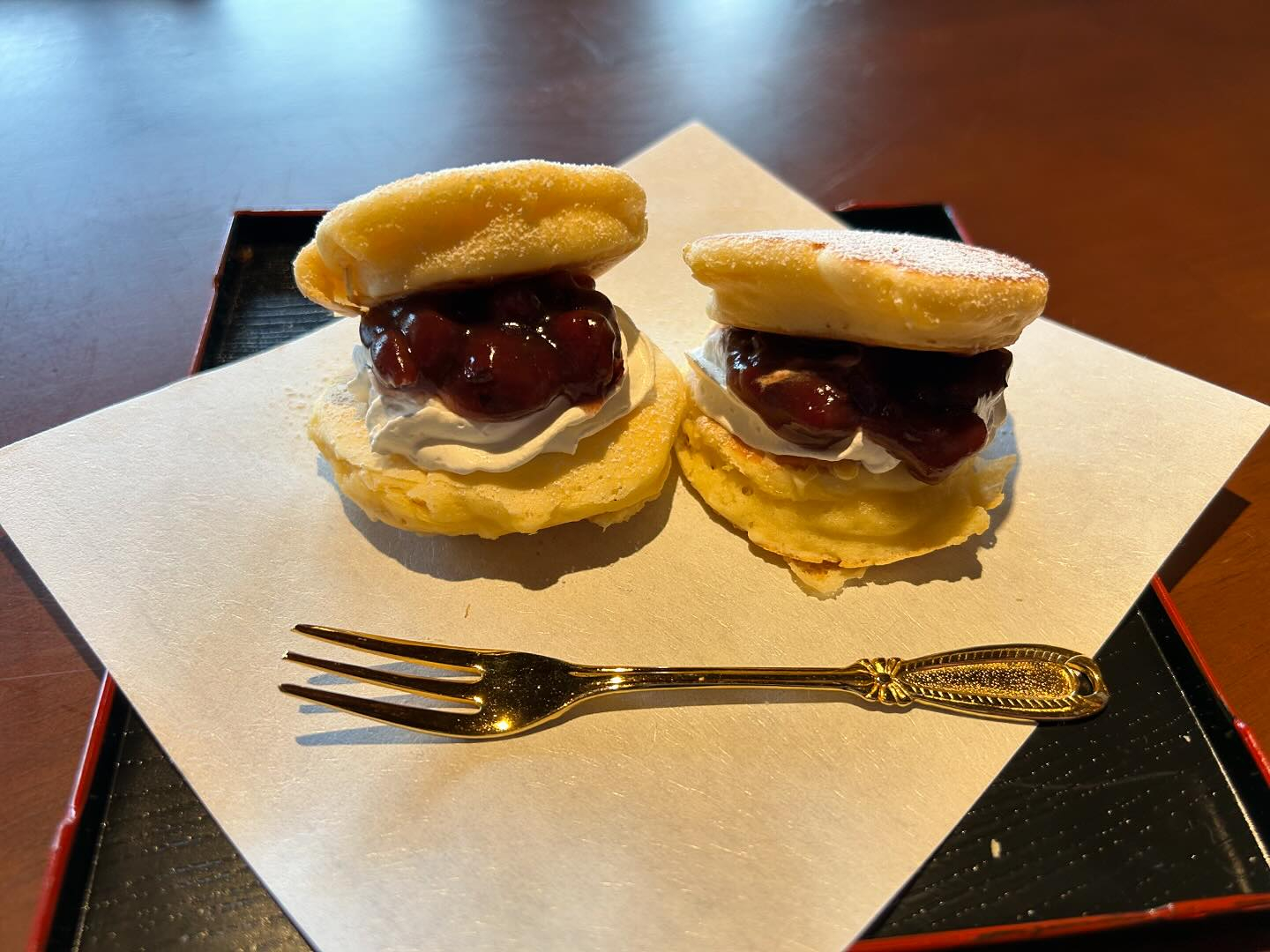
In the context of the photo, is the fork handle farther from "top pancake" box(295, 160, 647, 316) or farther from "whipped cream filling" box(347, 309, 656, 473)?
"top pancake" box(295, 160, 647, 316)

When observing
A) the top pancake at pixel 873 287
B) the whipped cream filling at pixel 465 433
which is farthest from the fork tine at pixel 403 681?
the top pancake at pixel 873 287

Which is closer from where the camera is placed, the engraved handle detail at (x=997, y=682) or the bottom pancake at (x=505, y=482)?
the engraved handle detail at (x=997, y=682)

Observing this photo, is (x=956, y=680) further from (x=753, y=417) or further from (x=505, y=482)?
(x=505, y=482)

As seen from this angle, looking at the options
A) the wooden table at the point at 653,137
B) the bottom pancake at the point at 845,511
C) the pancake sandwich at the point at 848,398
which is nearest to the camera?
the pancake sandwich at the point at 848,398

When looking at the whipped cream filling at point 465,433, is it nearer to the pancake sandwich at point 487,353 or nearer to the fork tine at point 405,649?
the pancake sandwich at point 487,353

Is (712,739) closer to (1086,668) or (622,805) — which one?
(622,805)

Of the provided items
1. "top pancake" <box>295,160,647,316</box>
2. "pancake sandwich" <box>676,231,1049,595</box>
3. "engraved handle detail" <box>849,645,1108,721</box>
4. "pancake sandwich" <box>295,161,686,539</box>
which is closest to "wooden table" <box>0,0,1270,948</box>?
"engraved handle detail" <box>849,645,1108,721</box>

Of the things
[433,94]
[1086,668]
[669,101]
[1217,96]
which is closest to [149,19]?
[433,94]

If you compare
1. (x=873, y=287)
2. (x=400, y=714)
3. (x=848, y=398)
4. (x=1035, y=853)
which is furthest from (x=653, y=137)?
(x=1035, y=853)
